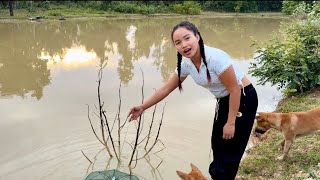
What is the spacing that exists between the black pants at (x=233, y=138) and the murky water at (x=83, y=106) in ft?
7.15

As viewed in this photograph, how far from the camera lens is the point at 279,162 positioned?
5.13 metres

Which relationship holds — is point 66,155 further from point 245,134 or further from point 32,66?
point 32,66

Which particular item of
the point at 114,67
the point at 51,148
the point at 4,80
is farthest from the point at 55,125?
the point at 114,67

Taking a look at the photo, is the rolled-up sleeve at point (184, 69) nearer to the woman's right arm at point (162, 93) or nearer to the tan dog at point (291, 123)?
the woman's right arm at point (162, 93)

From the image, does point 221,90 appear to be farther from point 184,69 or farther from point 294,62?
point 294,62

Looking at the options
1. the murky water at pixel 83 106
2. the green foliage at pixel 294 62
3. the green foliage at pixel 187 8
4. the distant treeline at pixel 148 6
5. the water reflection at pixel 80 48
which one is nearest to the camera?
the murky water at pixel 83 106

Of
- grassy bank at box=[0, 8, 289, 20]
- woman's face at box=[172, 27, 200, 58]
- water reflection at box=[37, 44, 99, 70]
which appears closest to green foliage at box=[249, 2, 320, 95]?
woman's face at box=[172, 27, 200, 58]

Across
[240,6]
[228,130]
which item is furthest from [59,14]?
[228,130]

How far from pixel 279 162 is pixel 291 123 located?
585 millimetres

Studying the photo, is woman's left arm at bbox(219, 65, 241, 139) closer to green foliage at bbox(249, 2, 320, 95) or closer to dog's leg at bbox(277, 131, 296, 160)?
dog's leg at bbox(277, 131, 296, 160)

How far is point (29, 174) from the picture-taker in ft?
18.4

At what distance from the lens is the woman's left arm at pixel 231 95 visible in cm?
289

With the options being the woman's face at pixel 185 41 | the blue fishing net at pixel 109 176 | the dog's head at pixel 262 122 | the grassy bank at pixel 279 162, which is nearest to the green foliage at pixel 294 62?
the grassy bank at pixel 279 162

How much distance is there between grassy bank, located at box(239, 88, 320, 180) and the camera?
477cm
